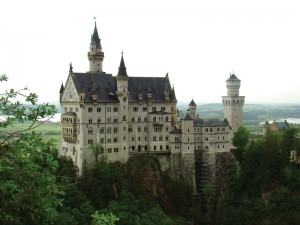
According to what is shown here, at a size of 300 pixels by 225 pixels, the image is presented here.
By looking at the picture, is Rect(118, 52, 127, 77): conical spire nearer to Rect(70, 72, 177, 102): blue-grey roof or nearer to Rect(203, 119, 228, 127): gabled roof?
Rect(70, 72, 177, 102): blue-grey roof

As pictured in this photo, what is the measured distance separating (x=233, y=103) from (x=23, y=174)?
98982 mm

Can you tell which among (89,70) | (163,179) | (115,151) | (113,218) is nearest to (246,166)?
(163,179)

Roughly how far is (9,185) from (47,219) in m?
2.62

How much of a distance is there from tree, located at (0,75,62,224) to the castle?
66.9m

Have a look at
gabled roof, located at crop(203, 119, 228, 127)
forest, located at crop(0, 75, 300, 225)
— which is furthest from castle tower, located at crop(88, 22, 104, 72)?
gabled roof, located at crop(203, 119, 228, 127)

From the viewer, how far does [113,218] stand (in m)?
23.8

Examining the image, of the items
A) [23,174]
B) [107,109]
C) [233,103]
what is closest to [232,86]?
[233,103]

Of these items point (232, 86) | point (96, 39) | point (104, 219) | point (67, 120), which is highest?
point (96, 39)

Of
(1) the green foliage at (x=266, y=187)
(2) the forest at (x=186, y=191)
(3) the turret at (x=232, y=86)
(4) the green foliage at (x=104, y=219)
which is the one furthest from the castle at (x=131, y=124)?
(4) the green foliage at (x=104, y=219)

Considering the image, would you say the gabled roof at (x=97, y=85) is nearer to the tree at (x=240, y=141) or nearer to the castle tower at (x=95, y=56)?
the castle tower at (x=95, y=56)

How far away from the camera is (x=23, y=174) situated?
2234cm

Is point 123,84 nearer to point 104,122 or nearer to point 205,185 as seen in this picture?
point 104,122

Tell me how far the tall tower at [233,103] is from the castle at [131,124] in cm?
1414

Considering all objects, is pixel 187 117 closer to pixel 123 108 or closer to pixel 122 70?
pixel 123 108
